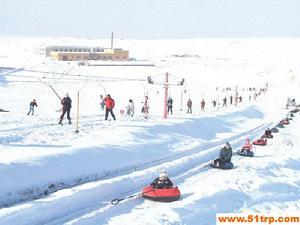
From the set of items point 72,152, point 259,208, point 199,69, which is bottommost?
point 259,208

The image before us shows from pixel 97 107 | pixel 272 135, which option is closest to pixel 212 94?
pixel 97 107

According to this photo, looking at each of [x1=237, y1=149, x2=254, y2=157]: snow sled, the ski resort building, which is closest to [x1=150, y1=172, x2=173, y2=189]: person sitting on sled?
[x1=237, y1=149, x2=254, y2=157]: snow sled

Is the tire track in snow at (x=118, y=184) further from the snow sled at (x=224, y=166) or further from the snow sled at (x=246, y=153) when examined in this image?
the snow sled at (x=246, y=153)

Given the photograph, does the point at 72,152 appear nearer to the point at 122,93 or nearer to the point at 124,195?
the point at 124,195

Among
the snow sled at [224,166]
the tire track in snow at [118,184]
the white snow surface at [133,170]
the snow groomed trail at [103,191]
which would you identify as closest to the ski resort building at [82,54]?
the white snow surface at [133,170]

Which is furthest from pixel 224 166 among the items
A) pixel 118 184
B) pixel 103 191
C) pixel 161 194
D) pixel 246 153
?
pixel 103 191

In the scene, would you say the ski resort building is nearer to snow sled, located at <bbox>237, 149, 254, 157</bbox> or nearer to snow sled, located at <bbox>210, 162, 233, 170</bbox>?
snow sled, located at <bbox>237, 149, 254, 157</bbox>

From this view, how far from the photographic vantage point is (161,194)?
53.1 feet

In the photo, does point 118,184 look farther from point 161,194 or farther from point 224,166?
point 224,166

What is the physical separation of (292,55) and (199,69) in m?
78.6

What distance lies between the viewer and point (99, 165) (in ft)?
65.7

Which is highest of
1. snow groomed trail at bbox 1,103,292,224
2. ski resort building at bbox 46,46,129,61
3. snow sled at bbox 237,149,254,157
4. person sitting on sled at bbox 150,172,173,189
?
ski resort building at bbox 46,46,129,61

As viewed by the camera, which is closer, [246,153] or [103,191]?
[103,191]

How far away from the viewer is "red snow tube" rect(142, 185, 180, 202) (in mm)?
16203
